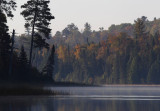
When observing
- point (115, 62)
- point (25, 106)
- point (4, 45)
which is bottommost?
point (25, 106)

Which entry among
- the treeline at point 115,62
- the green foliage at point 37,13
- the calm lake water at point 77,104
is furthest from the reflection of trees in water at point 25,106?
the treeline at point 115,62

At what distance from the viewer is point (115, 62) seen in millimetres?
151375

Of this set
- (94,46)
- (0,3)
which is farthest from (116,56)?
(0,3)

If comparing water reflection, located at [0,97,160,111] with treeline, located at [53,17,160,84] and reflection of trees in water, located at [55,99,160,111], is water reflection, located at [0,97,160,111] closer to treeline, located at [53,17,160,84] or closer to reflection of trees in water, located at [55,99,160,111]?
reflection of trees in water, located at [55,99,160,111]

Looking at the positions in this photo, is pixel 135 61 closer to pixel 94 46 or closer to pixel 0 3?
pixel 94 46

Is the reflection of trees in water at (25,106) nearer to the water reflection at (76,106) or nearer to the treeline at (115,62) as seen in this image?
the water reflection at (76,106)

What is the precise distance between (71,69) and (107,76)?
17.9 metres

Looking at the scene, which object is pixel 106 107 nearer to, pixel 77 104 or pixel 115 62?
pixel 77 104

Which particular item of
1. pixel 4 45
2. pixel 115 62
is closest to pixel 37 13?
pixel 4 45

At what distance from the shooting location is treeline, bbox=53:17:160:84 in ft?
475

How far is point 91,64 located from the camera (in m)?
160

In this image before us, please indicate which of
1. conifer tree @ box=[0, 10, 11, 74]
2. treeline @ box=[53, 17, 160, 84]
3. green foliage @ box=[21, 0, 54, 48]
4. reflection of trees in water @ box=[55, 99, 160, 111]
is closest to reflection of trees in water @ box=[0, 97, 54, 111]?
reflection of trees in water @ box=[55, 99, 160, 111]

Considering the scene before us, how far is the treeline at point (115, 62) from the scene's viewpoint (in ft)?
475

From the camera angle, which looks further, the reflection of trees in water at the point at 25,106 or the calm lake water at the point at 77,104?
the calm lake water at the point at 77,104
